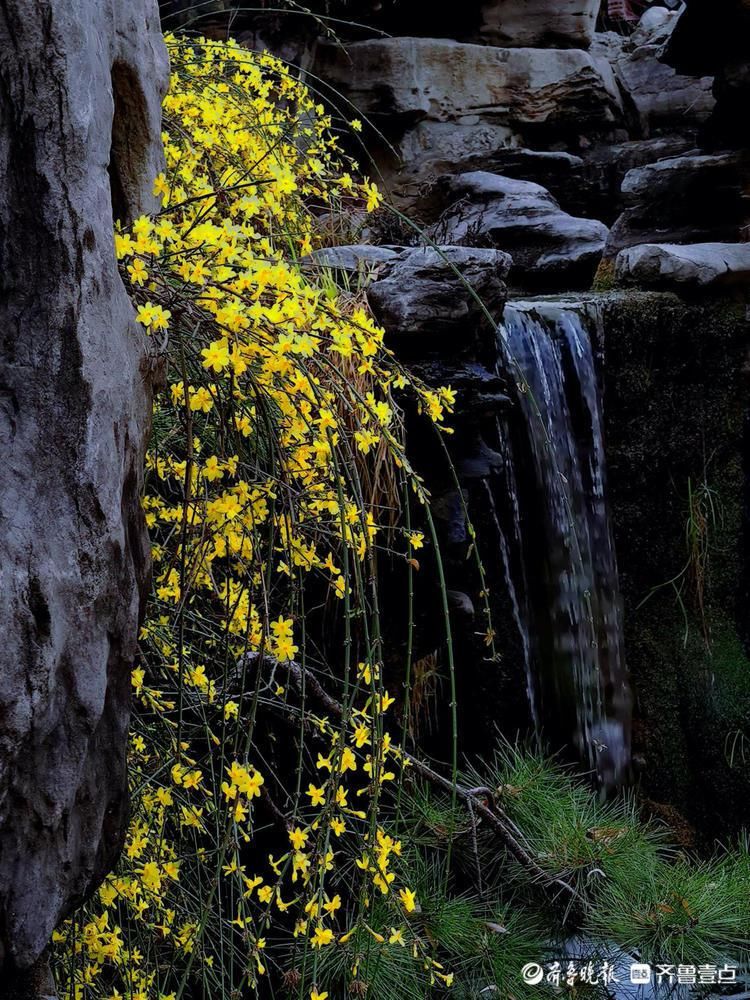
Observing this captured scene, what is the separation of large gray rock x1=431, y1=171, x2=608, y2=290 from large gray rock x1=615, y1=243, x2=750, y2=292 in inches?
15.6

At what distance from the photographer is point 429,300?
2752 mm

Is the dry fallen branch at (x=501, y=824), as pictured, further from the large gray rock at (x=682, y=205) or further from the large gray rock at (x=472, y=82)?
the large gray rock at (x=472, y=82)

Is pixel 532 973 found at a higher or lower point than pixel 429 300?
lower

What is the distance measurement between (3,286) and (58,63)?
0.27 metres

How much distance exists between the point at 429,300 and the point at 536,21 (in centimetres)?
411

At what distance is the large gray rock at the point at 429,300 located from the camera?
275 centimetres

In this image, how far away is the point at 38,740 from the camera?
1057 millimetres

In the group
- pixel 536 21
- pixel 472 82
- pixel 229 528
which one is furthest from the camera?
pixel 536 21

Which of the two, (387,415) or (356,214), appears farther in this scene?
(356,214)

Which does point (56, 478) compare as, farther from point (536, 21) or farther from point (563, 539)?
point (536, 21)

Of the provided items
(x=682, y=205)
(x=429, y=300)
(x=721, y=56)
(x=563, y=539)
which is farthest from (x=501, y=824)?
(x=721, y=56)

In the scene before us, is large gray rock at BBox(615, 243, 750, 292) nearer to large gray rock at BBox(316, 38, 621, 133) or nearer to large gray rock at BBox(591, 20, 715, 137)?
large gray rock at BBox(316, 38, 621, 133)

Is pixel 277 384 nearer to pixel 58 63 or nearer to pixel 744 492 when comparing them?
pixel 58 63

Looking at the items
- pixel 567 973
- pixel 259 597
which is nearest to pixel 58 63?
pixel 259 597
